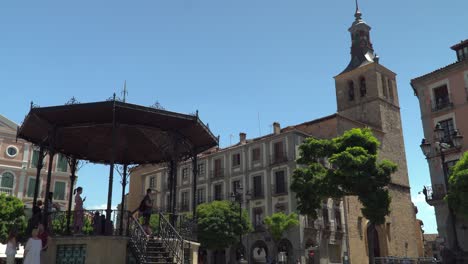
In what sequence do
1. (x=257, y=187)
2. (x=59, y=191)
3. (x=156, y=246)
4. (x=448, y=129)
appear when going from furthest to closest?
(x=59, y=191) < (x=257, y=187) < (x=448, y=129) < (x=156, y=246)

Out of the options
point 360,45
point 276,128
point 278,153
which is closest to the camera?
point 278,153

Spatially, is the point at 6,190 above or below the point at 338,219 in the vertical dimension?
above

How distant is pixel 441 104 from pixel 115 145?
26055 mm

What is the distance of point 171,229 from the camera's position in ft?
40.3

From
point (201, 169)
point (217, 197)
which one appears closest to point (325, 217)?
point (217, 197)

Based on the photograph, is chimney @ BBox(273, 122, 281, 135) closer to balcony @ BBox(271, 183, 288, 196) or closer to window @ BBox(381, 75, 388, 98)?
balcony @ BBox(271, 183, 288, 196)

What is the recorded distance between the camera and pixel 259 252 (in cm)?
4478

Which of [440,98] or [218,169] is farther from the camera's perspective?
[218,169]

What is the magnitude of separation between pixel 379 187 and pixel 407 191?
26.9 m

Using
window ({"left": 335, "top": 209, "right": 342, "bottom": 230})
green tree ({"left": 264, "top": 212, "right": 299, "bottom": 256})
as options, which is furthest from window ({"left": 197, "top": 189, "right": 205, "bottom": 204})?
window ({"left": 335, "top": 209, "right": 342, "bottom": 230})

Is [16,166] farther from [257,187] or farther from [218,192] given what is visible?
[257,187]

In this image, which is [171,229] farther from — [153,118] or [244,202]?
[244,202]

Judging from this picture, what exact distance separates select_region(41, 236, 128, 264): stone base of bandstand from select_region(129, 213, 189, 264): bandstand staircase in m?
0.35

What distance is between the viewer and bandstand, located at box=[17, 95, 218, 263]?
11078mm
